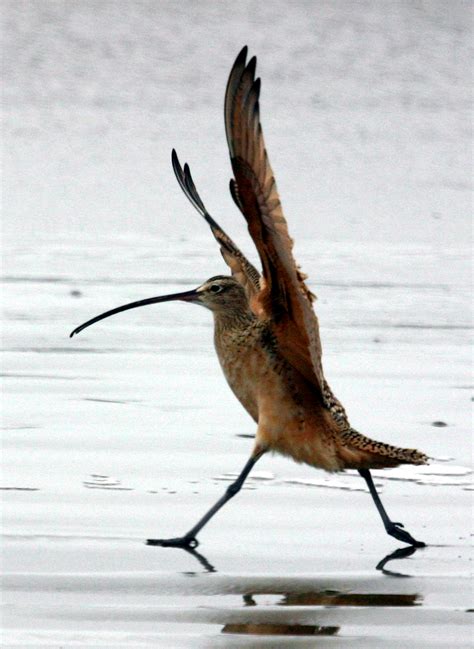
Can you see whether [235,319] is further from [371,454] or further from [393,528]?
[393,528]

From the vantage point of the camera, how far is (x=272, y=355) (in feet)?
20.7

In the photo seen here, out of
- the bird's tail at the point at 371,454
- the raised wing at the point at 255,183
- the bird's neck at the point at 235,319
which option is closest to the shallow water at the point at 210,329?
the bird's tail at the point at 371,454

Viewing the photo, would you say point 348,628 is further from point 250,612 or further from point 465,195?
point 465,195

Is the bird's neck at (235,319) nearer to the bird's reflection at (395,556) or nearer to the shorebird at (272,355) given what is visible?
the shorebird at (272,355)

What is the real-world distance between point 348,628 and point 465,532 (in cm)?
126

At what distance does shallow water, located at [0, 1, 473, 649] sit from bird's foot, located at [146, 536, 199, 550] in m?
0.03

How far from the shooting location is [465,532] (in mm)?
6164

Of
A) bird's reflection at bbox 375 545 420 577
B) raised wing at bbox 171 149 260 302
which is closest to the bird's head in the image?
raised wing at bbox 171 149 260 302

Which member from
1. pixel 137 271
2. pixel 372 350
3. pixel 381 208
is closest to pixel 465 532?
pixel 372 350

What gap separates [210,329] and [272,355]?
4.04 metres

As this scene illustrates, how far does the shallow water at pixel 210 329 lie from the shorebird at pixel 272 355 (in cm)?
23

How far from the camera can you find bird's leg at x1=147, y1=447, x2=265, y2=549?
5.98m

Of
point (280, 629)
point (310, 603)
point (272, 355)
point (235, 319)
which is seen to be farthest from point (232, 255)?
point (280, 629)

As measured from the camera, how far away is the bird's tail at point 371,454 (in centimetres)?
613
